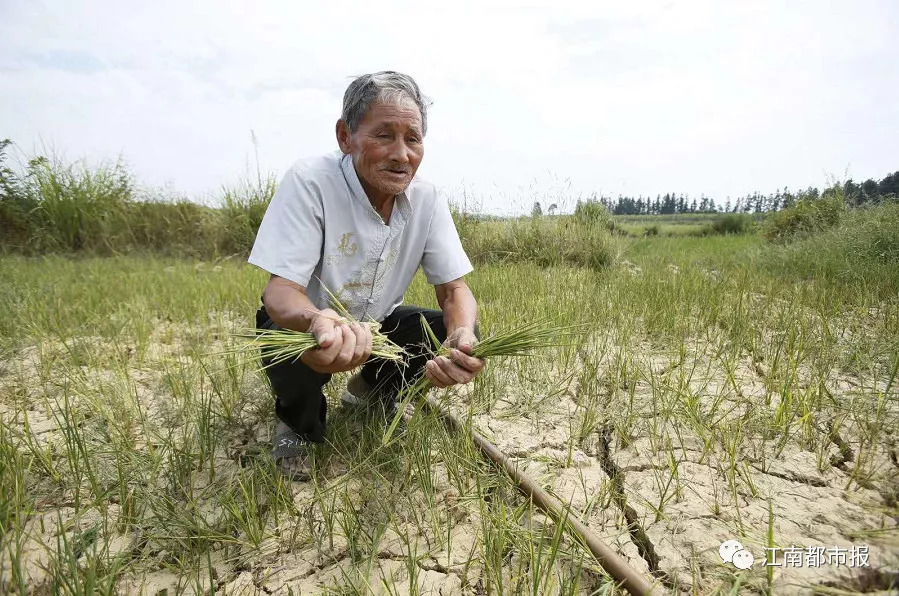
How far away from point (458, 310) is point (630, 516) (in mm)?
876

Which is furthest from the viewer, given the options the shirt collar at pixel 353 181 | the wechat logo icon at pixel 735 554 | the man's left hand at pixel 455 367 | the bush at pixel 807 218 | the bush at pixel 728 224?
the bush at pixel 728 224

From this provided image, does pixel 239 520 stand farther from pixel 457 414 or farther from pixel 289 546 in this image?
pixel 457 414

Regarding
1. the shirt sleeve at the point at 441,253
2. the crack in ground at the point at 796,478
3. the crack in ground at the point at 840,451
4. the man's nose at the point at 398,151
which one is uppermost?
the man's nose at the point at 398,151

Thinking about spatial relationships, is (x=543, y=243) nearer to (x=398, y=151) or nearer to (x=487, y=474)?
(x=398, y=151)

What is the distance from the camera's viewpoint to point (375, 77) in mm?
1663

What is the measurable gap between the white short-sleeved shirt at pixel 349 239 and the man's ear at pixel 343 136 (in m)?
0.04

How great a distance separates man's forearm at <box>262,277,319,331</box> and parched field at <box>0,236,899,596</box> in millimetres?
422

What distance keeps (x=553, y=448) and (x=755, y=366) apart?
1.25 meters

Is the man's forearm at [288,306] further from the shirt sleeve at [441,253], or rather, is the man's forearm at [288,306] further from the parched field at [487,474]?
the shirt sleeve at [441,253]

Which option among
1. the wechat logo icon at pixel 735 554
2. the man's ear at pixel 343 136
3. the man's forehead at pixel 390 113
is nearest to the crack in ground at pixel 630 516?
the wechat logo icon at pixel 735 554

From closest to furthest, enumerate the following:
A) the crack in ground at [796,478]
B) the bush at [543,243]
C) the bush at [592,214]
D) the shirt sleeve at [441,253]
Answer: the crack in ground at [796,478], the shirt sleeve at [441,253], the bush at [543,243], the bush at [592,214]

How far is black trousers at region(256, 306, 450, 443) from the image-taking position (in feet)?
5.42

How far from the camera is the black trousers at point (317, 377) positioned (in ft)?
5.42

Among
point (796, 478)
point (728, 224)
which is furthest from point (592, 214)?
point (728, 224)
